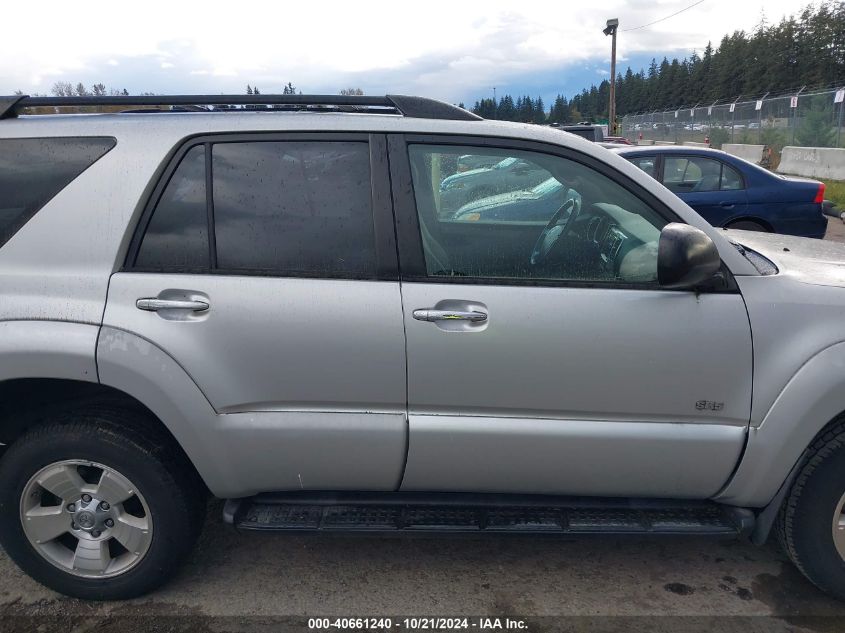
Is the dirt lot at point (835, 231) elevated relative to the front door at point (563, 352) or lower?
lower

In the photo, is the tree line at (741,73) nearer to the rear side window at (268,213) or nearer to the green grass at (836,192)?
the green grass at (836,192)

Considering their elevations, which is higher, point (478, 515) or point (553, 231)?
point (553, 231)

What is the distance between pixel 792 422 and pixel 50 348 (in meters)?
2.74

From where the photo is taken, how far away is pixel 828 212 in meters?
7.27

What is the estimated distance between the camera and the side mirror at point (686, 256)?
231 cm

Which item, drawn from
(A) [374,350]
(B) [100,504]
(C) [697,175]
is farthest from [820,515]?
(C) [697,175]

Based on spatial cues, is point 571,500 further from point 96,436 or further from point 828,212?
point 828,212

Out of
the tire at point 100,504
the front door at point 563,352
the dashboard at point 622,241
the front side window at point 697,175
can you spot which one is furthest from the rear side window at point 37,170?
the front side window at point 697,175

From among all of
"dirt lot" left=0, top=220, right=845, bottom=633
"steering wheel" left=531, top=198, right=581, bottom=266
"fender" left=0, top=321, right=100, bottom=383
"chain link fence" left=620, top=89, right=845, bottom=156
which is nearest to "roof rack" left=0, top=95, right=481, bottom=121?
"steering wheel" left=531, top=198, right=581, bottom=266

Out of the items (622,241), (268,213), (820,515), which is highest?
(268,213)

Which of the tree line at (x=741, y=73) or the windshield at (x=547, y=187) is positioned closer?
the windshield at (x=547, y=187)

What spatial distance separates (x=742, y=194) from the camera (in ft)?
25.2

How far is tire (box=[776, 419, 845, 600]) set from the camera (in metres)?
2.50

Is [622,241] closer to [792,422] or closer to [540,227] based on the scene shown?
[540,227]
